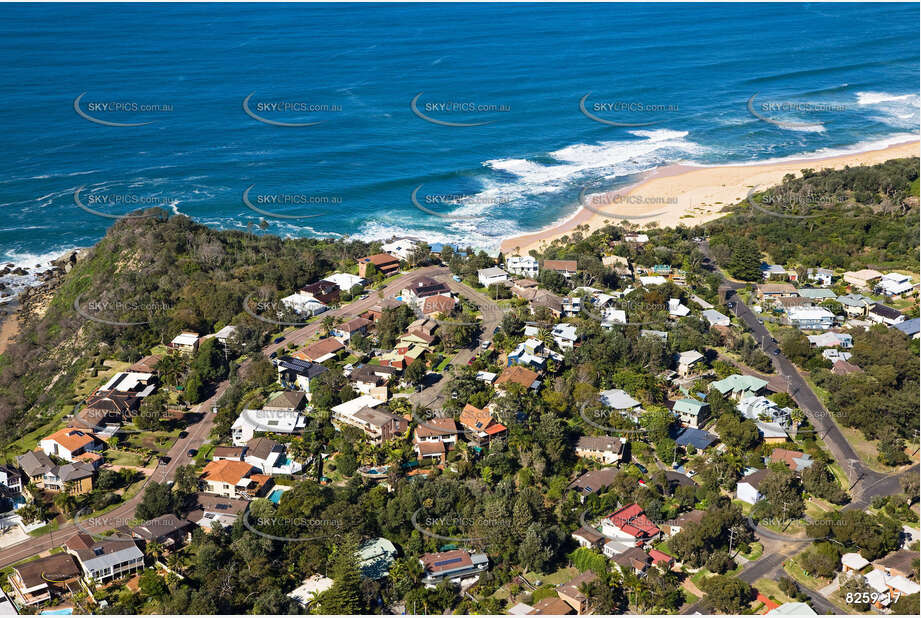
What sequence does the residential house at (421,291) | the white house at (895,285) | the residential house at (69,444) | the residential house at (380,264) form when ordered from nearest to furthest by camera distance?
the residential house at (69,444), the residential house at (421,291), the white house at (895,285), the residential house at (380,264)

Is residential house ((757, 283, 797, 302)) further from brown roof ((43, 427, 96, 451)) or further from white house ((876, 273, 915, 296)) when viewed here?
brown roof ((43, 427, 96, 451))

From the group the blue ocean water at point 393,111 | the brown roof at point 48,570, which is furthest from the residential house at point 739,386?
the brown roof at point 48,570

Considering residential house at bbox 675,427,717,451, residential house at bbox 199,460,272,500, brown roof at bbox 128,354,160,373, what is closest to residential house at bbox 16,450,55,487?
residential house at bbox 199,460,272,500

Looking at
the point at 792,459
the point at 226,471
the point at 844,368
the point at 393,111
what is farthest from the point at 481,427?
the point at 393,111

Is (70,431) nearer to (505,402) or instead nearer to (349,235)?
(505,402)

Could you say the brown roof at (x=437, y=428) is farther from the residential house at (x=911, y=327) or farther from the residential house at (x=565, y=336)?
the residential house at (x=911, y=327)
